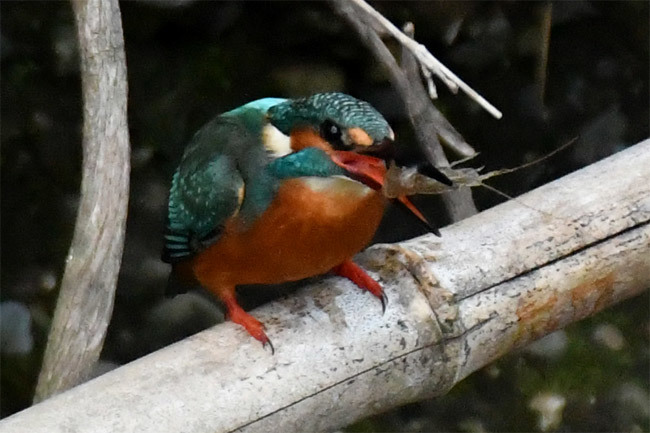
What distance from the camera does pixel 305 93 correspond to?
7.26 ft

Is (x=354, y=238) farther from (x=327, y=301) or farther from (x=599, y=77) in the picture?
(x=599, y=77)

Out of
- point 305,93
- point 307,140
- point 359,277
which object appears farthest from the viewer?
point 305,93

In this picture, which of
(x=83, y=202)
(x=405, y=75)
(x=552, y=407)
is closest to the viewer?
(x=83, y=202)

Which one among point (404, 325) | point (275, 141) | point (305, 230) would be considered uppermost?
point (275, 141)

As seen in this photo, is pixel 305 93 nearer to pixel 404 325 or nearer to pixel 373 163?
pixel 404 325

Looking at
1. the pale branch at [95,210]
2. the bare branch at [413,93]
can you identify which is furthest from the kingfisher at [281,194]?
the bare branch at [413,93]

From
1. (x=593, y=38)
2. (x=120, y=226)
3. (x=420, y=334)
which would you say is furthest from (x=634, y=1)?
(x=120, y=226)

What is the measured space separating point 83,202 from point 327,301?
0.42 meters

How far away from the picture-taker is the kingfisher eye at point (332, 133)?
1167mm

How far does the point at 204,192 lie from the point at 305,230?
0.20 meters

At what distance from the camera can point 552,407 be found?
2.26 metres

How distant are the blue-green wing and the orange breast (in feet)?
0.11

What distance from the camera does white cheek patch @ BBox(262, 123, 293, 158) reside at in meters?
1.33

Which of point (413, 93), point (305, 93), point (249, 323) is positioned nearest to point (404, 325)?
point (249, 323)
